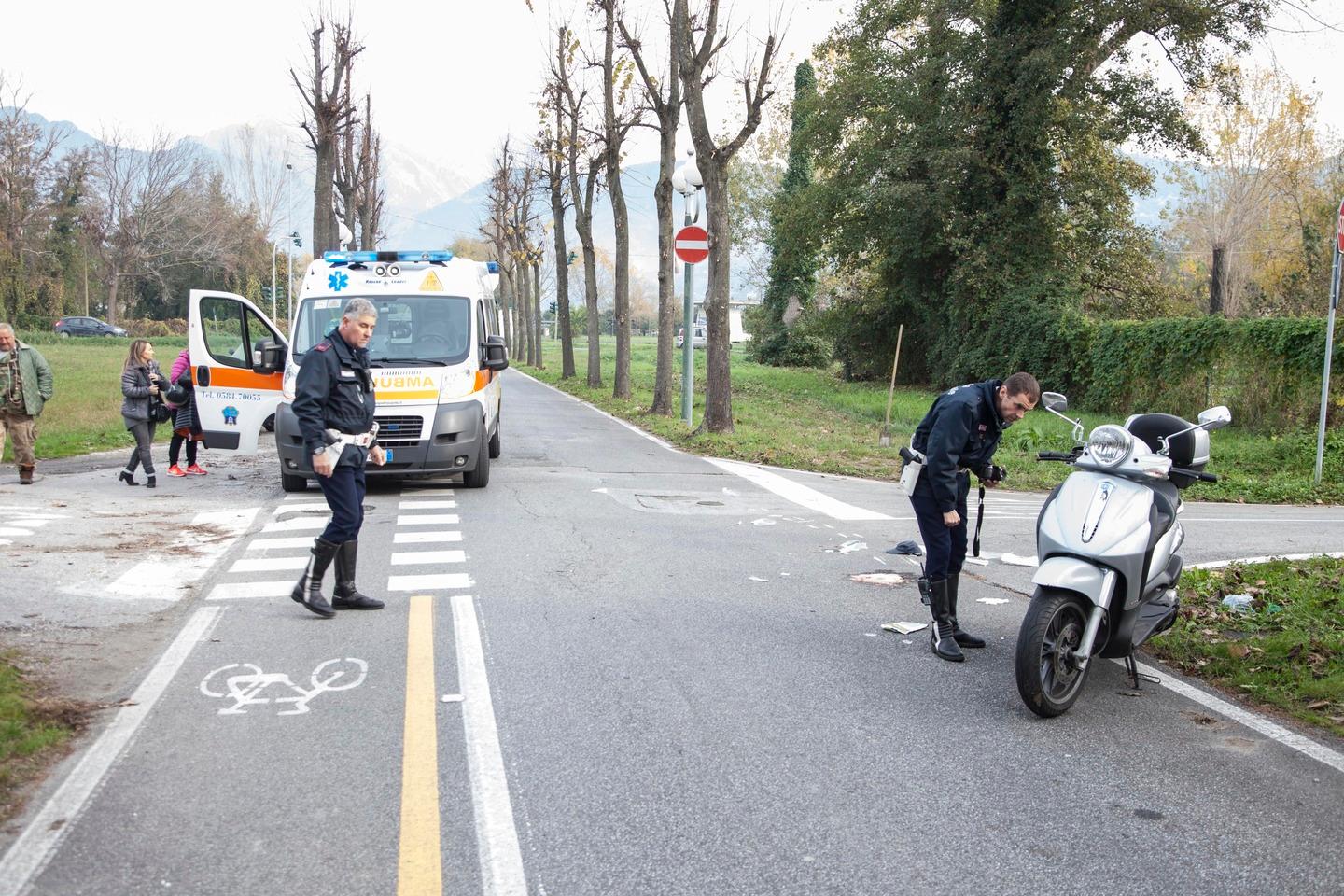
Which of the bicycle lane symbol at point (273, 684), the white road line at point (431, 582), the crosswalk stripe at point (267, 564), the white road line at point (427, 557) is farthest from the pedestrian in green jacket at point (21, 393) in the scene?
the bicycle lane symbol at point (273, 684)

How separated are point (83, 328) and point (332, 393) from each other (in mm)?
69248

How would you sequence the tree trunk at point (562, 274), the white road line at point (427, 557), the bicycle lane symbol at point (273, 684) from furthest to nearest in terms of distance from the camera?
1. the tree trunk at point (562, 274)
2. the white road line at point (427, 557)
3. the bicycle lane symbol at point (273, 684)

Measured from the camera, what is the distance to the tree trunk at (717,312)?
64.2ft

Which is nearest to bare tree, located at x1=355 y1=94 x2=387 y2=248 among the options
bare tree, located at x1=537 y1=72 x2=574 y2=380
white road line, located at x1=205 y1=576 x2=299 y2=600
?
bare tree, located at x1=537 y1=72 x2=574 y2=380

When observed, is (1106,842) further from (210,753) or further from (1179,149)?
(1179,149)

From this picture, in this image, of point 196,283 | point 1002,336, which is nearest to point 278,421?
point 1002,336

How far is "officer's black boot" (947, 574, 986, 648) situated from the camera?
6.30 meters

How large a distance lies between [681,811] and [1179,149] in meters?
30.4

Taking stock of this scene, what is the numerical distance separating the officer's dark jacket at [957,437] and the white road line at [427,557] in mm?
3837

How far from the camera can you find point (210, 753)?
4535mm

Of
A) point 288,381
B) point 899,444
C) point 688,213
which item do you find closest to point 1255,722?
point 288,381

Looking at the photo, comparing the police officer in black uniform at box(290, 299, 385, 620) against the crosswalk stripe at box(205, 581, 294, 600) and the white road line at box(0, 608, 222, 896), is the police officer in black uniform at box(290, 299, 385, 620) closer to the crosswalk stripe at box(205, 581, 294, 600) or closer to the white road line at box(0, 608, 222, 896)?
the crosswalk stripe at box(205, 581, 294, 600)

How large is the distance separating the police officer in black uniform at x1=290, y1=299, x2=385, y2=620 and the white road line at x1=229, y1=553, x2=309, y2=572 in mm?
1422

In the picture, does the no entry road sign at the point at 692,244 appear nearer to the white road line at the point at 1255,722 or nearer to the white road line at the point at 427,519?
the white road line at the point at 427,519
